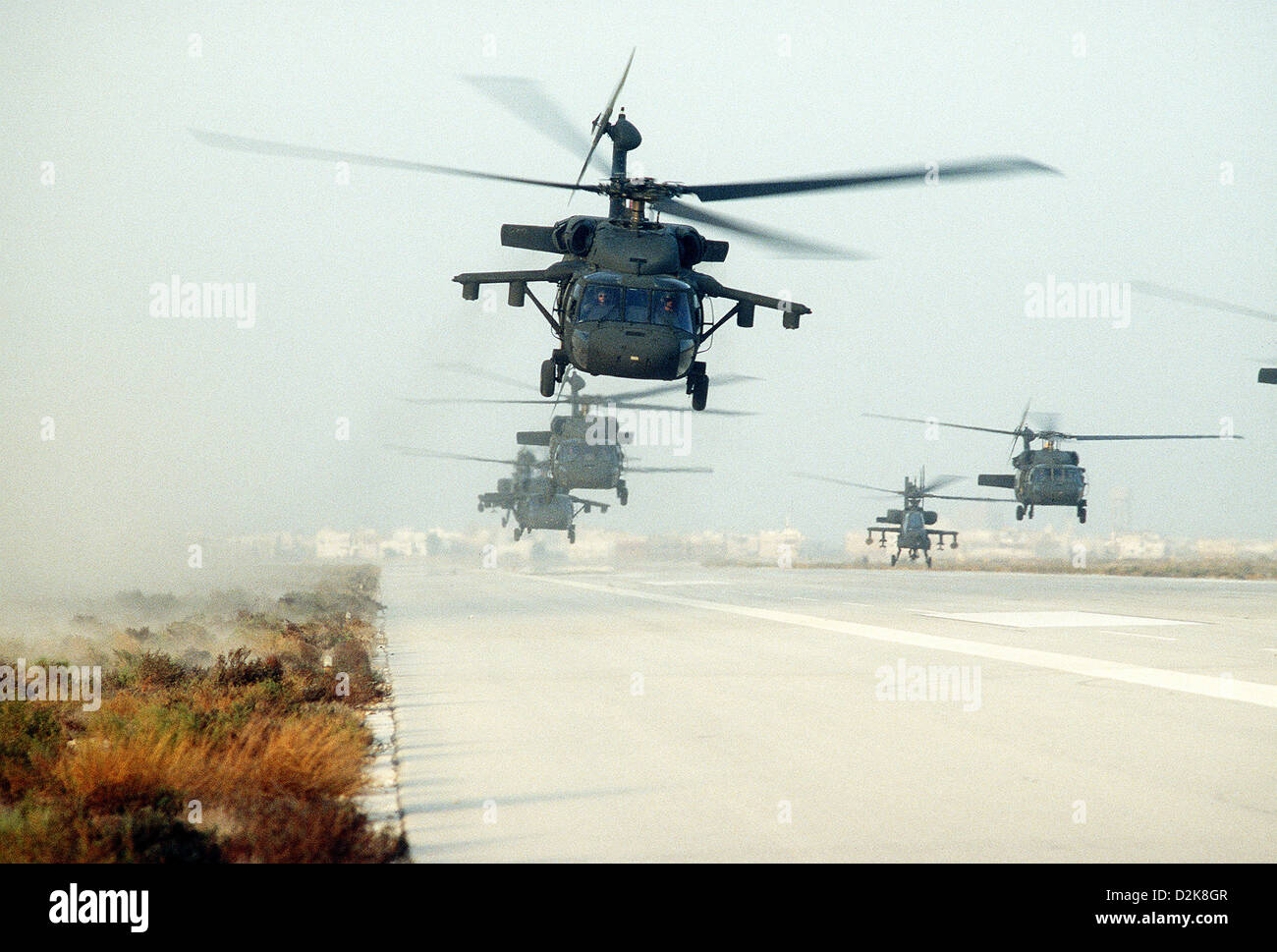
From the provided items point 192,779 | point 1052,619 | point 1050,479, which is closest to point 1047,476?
point 1050,479

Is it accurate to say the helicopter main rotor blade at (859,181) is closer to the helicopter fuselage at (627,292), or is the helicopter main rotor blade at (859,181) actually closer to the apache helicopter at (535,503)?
the helicopter fuselage at (627,292)

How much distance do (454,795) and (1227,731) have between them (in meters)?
7.59

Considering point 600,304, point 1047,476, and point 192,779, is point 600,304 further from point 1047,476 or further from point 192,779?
point 1047,476

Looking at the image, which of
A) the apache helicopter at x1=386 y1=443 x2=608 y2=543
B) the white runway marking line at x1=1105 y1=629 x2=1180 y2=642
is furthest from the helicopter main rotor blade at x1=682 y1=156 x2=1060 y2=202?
the apache helicopter at x1=386 y1=443 x2=608 y2=543

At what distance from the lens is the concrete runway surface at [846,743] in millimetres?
6902

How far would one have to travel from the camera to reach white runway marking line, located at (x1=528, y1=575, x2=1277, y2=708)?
12750 mm

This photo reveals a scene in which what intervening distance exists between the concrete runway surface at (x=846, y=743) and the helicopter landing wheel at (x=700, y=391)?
14.7 feet

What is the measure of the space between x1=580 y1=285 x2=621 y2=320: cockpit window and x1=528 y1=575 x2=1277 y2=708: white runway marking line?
A: 7896 millimetres

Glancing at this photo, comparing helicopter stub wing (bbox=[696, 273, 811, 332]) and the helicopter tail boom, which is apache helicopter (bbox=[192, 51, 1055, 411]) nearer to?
helicopter stub wing (bbox=[696, 273, 811, 332])

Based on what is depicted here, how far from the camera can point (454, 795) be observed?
811 centimetres
